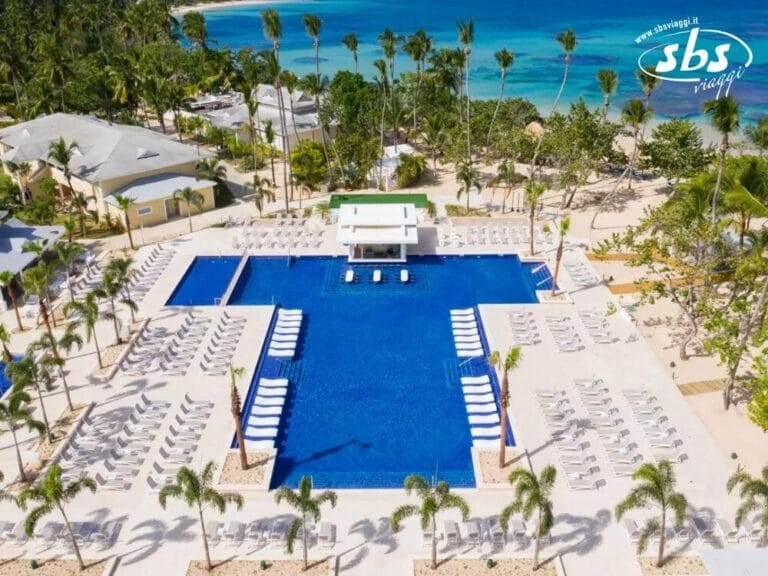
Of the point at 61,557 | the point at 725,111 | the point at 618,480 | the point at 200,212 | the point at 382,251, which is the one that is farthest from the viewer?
the point at 200,212

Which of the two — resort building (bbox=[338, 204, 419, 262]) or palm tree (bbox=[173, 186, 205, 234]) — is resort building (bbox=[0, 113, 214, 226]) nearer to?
palm tree (bbox=[173, 186, 205, 234])

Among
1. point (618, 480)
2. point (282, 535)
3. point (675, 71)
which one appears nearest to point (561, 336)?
point (618, 480)

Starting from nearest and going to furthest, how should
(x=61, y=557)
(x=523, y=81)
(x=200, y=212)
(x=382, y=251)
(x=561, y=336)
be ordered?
(x=61, y=557), (x=561, y=336), (x=382, y=251), (x=200, y=212), (x=523, y=81)

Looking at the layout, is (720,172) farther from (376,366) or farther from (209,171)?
(209,171)

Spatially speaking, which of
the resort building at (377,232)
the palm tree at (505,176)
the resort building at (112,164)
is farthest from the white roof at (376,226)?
the resort building at (112,164)

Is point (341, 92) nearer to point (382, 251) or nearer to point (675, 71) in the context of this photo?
point (382, 251)

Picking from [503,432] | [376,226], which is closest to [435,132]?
[376,226]

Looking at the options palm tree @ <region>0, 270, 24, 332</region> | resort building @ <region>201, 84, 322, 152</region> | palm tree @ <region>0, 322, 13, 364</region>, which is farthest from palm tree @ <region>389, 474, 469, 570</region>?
resort building @ <region>201, 84, 322, 152</region>
